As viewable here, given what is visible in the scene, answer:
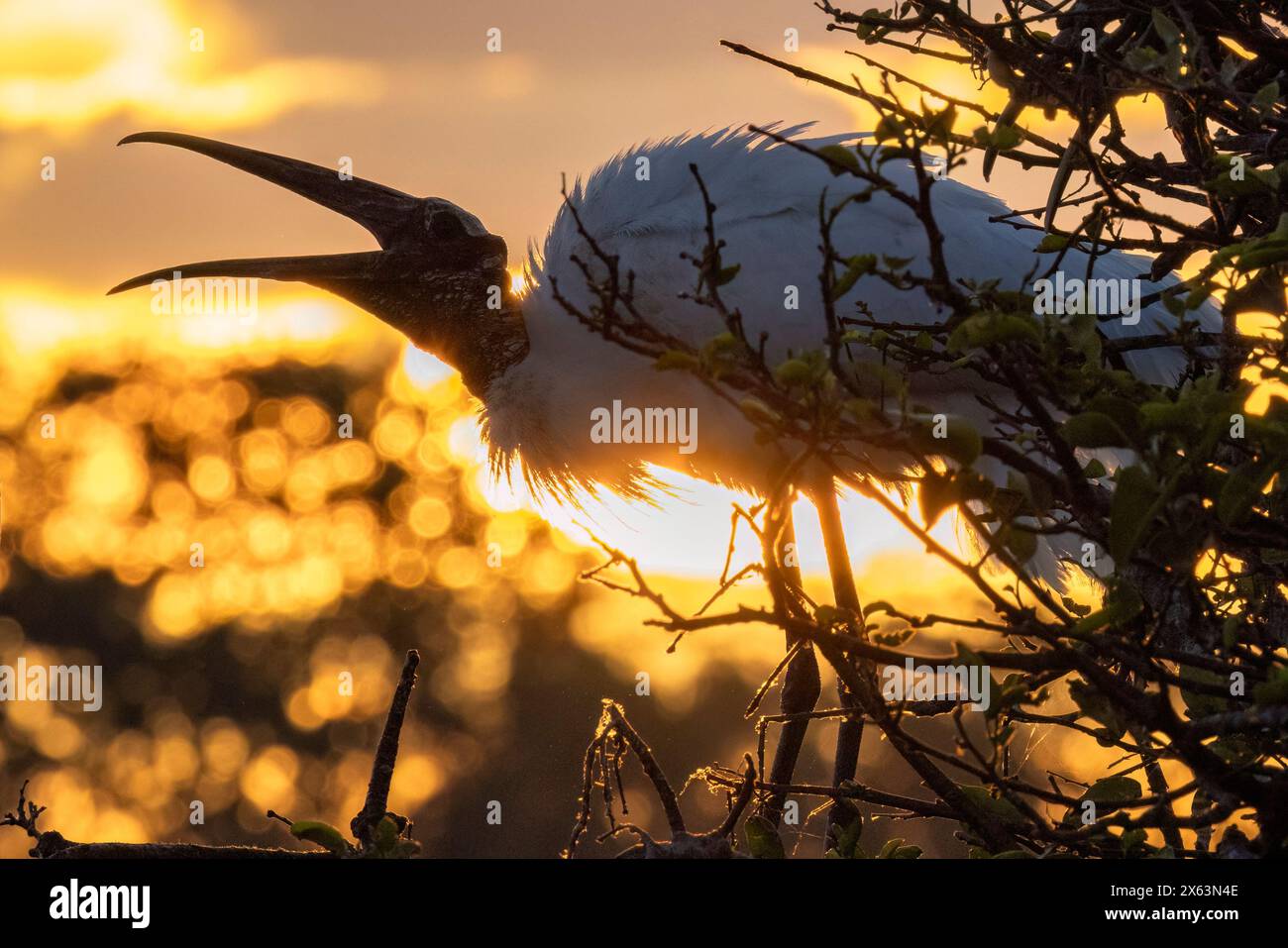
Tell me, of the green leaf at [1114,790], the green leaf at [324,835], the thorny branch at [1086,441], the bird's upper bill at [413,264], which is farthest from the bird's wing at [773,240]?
the green leaf at [324,835]

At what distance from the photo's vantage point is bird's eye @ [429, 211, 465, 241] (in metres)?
4.49

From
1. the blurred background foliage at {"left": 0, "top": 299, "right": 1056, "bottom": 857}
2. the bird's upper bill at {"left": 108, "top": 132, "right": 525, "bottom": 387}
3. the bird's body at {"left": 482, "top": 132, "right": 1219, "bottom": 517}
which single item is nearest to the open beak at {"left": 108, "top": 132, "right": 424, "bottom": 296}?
the bird's upper bill at {"left": 108, "top": 132, "right": 525, "bottom": 387}

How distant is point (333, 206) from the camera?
4.52 meters

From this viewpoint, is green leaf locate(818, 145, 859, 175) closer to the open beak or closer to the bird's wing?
the bird's wing

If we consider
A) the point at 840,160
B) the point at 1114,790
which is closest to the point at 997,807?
the point at 1114,790

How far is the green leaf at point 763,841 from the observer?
94.9 inches

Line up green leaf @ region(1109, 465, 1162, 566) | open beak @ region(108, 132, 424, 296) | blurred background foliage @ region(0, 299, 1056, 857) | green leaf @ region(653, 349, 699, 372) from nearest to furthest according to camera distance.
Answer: green leaf @ region(1109, 465, 1162, 566)
green leaf @ region(653, 349, 699, 372)
open beak @ region(108, 132, 424, 296)
blurred background foliage @ region(0, 299, 1056, 857)

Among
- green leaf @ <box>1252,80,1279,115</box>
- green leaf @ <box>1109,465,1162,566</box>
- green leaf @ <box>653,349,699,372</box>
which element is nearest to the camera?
green leaf @ <box>1109,465,1162,566</box>

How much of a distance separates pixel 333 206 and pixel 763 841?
8.91 feet
